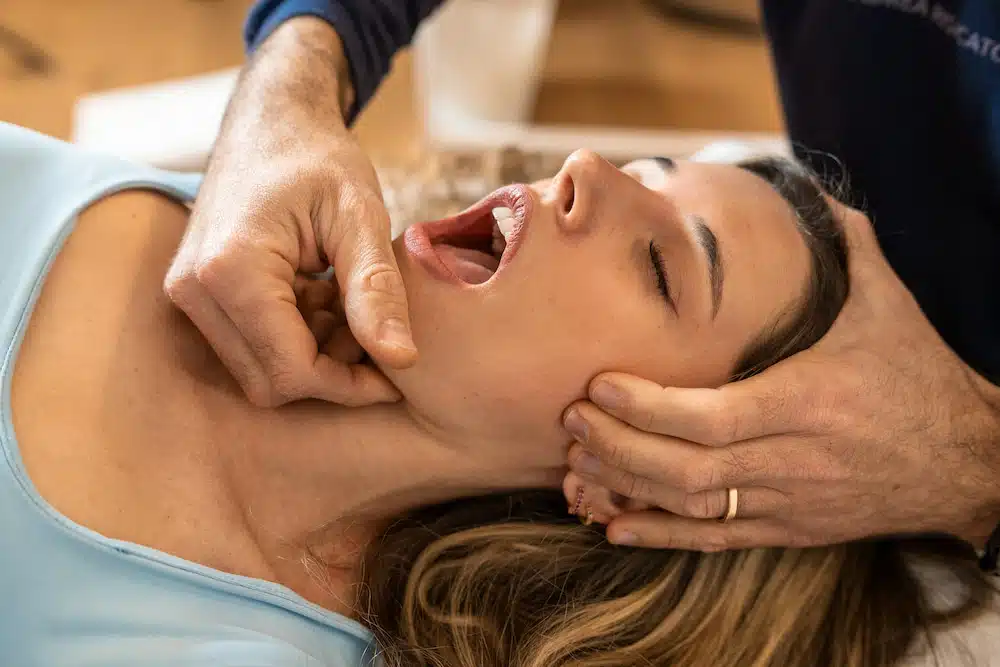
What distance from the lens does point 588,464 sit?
1010 mm

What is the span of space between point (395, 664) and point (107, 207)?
66 centimetres

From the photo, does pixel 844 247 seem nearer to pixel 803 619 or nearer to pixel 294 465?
pixel 803 619

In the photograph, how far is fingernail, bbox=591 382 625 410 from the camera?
→ 946 mm

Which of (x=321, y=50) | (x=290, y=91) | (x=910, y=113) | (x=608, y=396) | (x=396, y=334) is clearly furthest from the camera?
(x=910, y=113)

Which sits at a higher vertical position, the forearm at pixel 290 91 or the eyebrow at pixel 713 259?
the forearm at pixel 290 91

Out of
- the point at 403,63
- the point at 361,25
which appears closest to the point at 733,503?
the point at 361,25

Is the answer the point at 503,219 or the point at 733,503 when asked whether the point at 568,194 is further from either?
the point at 733,503

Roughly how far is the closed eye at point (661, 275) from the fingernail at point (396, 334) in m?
0.32

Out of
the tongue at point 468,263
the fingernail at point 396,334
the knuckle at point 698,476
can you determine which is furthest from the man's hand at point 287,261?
the knuckle at point 698,476

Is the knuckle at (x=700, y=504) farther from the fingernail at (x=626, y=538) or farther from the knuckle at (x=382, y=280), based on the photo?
the knuckle at (x=382, y=280)

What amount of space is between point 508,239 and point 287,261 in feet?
0.80

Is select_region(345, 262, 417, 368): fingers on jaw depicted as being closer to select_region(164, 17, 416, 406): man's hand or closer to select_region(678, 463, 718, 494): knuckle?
select_region(164, 17, 416, 406): man's hand

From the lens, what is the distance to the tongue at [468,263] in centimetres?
107

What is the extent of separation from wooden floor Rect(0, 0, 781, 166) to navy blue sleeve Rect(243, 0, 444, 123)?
1095mm
